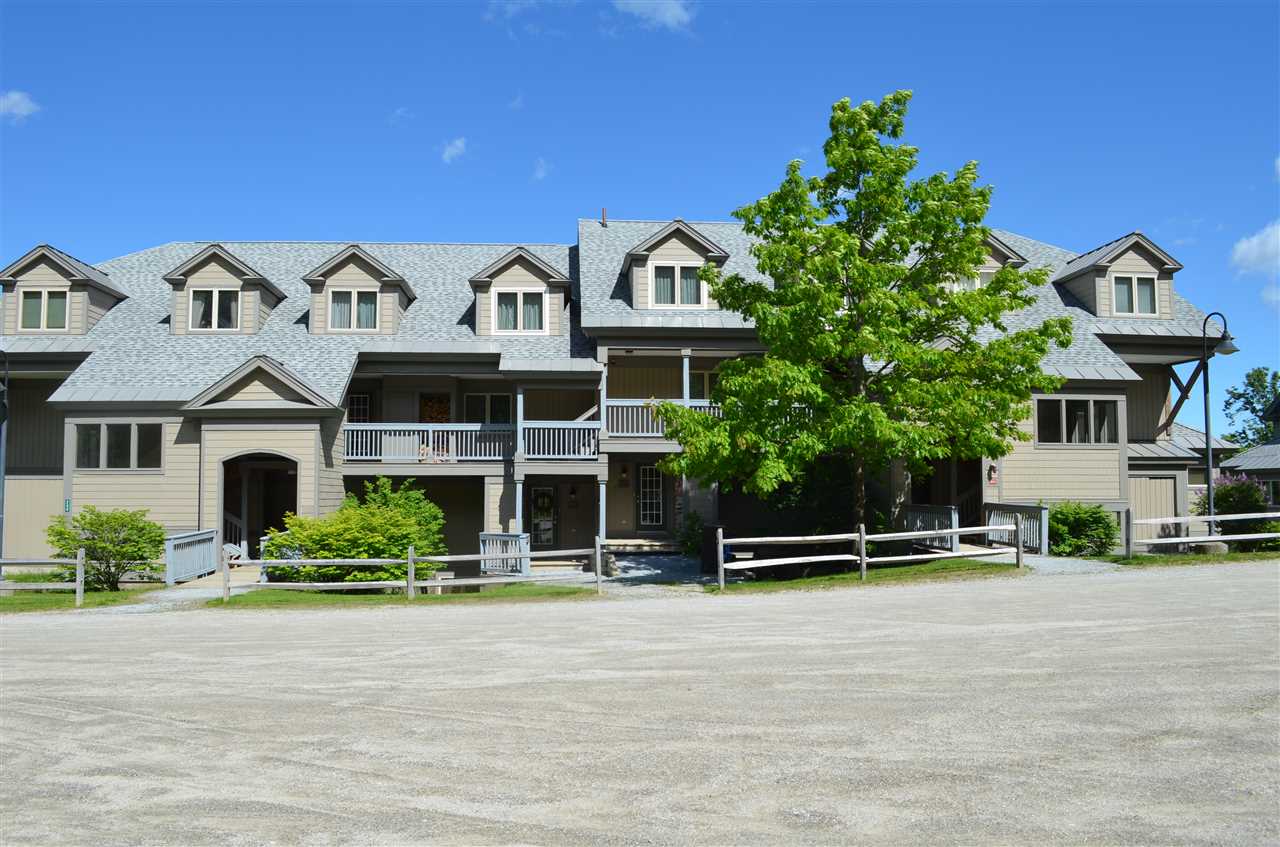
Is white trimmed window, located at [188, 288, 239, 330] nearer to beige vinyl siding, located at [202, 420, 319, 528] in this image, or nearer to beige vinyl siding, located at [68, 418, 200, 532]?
beige vinyl siding, located at [68, 418, 200, 532]

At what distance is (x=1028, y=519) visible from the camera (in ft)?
75.9

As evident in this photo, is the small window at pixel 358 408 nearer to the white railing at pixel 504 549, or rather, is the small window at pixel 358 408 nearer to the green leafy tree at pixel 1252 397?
the white railing at pixel 504 549

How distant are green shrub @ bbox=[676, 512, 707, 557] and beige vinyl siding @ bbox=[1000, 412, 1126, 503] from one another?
28.6 ft

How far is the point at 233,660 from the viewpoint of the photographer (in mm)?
12141

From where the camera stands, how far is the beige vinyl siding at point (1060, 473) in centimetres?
2662

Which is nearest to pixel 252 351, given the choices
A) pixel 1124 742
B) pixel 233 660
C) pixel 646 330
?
pixel 646 330

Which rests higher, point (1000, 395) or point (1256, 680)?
point (1000, 395)

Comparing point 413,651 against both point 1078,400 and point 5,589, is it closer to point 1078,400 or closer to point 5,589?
point 5,589

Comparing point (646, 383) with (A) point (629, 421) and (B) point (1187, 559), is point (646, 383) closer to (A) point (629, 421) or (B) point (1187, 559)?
A: (A) point (629, 421)

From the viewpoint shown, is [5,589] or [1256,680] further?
[5,589]

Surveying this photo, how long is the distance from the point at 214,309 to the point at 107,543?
10.0m

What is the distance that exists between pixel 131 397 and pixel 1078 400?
2713cm

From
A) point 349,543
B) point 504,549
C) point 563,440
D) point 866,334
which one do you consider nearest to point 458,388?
point 563,440

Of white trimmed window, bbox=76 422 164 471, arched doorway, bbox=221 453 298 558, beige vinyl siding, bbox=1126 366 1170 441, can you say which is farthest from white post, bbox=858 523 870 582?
white trimmed window, bbox=76 422 164 471
